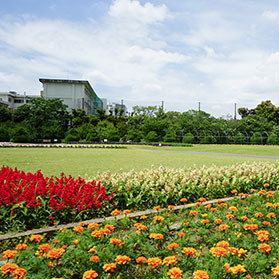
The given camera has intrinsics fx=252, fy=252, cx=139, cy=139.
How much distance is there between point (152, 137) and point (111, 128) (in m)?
4.91

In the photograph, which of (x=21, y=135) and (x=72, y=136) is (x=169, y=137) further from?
(x=21, y=135)

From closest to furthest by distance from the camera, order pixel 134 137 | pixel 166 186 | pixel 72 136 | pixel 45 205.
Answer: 1. pixel 45 205
2. pixel 166 186
3. pixel 72 136
4. pixel 134 137

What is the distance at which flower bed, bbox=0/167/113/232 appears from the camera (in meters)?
2.77

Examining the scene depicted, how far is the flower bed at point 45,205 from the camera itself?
9.09ft

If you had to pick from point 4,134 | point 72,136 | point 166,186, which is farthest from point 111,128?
point 166,186

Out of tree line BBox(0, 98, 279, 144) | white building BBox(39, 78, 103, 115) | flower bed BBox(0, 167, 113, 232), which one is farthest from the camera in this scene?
white building BBox(39, 78, 103, 115)

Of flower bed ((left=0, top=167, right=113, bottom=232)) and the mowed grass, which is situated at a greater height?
flower bed ((left=0, top=167, right=113, bottom=232))

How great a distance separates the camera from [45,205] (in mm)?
2949

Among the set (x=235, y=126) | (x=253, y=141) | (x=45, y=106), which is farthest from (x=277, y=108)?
(x=45, y=106)

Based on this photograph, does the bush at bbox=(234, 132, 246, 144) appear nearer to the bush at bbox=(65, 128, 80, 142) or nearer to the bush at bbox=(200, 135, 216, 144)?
the bush at bbox=(200, 135, 216, 144)

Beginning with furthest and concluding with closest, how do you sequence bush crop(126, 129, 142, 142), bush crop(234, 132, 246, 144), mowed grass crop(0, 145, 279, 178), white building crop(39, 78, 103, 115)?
white building crop(39, 78, 103, 115) → bush crop(234, 132, 246, 144) → bush crop(126, 129, 142, 142) → mowed grass crop(0, 145, 279, 178)

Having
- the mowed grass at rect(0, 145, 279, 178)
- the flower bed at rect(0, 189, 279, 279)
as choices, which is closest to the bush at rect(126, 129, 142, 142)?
the mowed grass at rect(0, 145, 279, 178)

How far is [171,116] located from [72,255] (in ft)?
145

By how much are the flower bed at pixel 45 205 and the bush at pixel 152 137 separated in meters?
26.2
